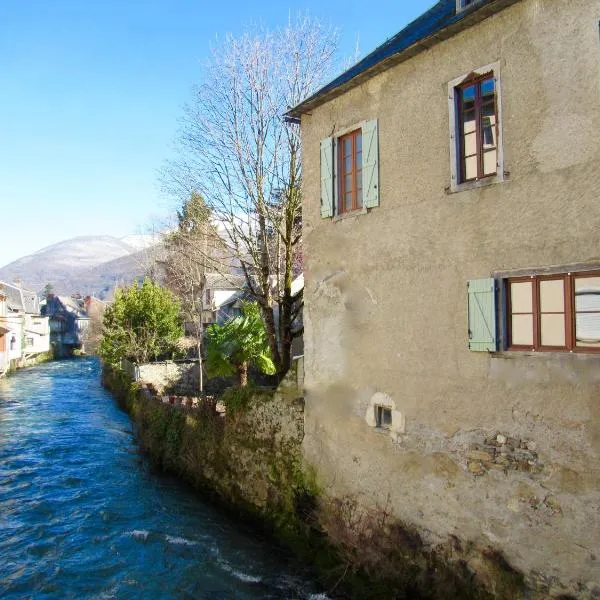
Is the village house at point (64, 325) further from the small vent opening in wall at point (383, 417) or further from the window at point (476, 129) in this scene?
the window at point (476, 129)

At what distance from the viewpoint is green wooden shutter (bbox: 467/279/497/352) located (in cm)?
680

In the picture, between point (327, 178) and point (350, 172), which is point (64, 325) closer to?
point (327, 178)

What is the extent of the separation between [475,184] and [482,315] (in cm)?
177

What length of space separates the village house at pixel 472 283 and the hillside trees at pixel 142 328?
20.2 m

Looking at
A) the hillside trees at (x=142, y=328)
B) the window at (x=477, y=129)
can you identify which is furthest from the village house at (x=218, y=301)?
the window at (x=477, y=129)

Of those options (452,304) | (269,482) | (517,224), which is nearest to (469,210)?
(517,224)

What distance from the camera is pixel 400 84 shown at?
817cm

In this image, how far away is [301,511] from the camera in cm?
992

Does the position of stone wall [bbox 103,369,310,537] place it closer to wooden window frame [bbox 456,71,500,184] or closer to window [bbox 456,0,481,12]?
wooden window frame [bbox 456,71,500,184]

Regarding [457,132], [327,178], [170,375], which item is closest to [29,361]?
[170,375]

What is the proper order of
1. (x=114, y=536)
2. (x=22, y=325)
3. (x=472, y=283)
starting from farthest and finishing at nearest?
(x=22, y=325), (x=114, y=536), (x=472, y=283)

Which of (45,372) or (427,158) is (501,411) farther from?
(45,372)

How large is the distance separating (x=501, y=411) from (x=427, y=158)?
3726 mm

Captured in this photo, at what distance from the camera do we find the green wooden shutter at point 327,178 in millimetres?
9398
